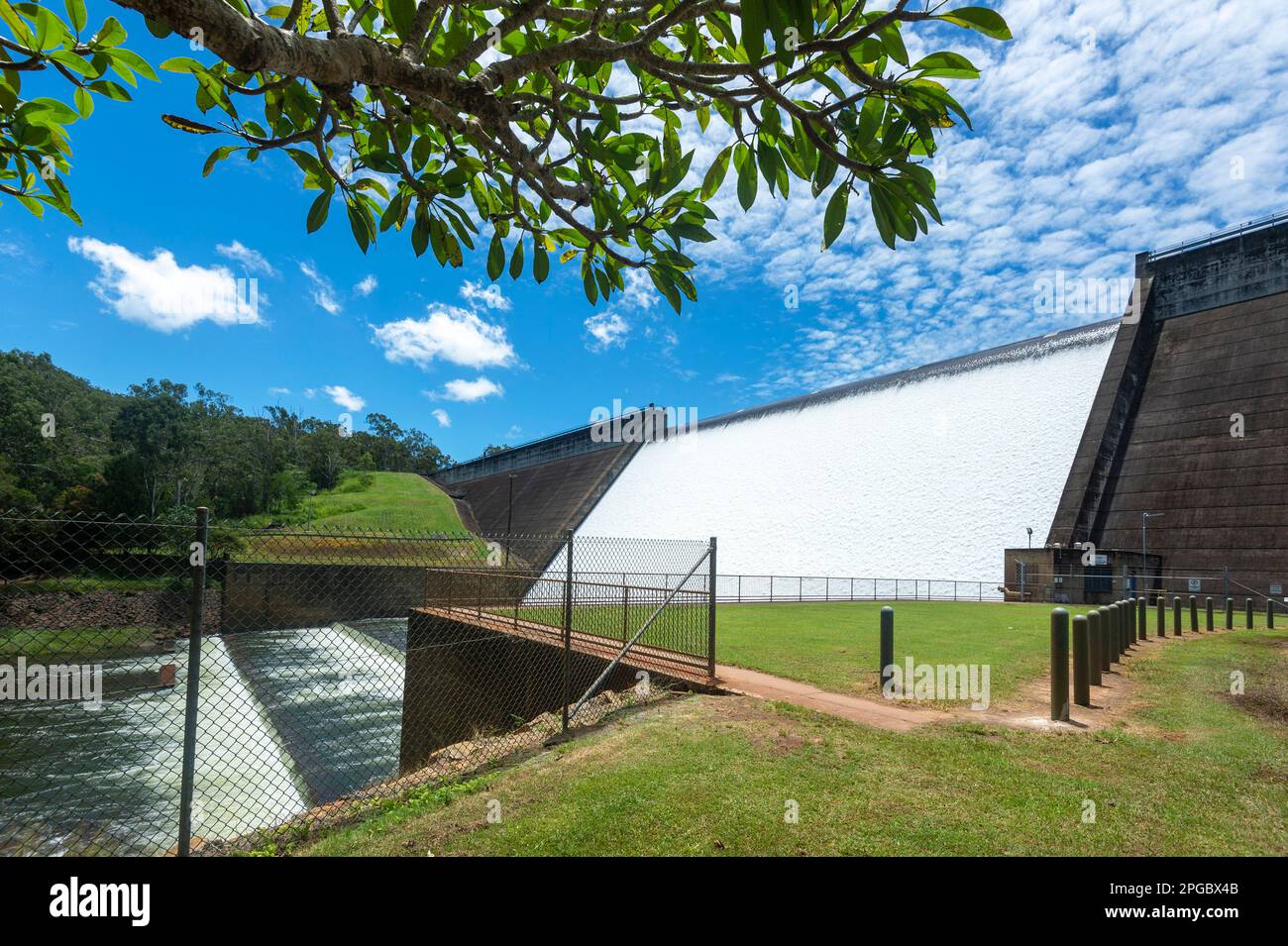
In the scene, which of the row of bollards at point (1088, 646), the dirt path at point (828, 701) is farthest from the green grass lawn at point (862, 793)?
the row of bollards at point (1088, 646)

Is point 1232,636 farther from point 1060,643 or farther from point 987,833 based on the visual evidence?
point 987,833

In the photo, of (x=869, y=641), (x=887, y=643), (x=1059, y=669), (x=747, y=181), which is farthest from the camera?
(x=869, y=641)

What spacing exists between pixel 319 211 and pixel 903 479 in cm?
3199

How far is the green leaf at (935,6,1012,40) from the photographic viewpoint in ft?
5.86

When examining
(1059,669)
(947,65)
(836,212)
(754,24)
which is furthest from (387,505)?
(754,24)

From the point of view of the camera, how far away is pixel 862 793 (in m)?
4.84

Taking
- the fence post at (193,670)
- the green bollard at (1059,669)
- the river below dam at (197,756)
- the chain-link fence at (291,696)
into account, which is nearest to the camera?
the fence post at (193,670)

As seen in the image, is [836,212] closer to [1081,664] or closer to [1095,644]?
[1081,664]

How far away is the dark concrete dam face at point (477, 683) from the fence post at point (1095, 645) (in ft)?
19.7

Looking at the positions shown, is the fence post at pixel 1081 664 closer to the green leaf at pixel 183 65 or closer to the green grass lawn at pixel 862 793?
the green grass lawn at pixel 862 793

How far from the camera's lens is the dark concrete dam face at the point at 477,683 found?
10922mm

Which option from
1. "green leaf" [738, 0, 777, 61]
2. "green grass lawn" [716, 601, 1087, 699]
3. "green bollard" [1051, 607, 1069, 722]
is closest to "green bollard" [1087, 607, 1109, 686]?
"green grass lawn" [716, 601, 1087, 699]

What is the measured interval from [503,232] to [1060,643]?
6797 millimetres

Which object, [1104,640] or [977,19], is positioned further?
[1104,640]
